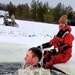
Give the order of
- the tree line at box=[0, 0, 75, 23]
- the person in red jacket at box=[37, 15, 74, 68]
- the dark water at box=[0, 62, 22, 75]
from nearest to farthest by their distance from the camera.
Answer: the dark water at box=[0, 62, 22, 75], the person in red jacket at box=[37, 15, 74, 68], the tree line at box=[0, 0, 75, 23]

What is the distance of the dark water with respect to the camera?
266 inches

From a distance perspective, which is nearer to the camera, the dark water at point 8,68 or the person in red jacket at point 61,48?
the dark water at point 8,68

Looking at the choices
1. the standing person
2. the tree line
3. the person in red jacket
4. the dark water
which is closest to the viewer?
the standing person

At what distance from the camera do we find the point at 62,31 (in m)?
8.20

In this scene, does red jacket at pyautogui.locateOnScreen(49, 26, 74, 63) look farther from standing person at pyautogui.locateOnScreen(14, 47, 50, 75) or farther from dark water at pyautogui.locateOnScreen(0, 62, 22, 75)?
standing person at pyautogui.locateOnScreen(14, 47, 50, 75)

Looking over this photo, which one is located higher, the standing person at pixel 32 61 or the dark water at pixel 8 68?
the standing person at pixel 32 61

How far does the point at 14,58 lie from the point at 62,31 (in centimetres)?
165

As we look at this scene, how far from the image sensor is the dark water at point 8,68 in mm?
6753

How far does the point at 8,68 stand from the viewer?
23.9ft

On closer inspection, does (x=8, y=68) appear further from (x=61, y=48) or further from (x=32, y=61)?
Result: (x=32, y=61)

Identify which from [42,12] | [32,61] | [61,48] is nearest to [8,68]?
[61,48]

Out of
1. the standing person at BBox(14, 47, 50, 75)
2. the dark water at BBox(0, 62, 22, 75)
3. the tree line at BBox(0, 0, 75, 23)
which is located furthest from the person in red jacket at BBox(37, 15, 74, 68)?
the tree line at BBox(0, 0, 75, 23)

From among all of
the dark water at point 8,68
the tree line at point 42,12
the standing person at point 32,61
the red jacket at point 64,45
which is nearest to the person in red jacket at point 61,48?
the red jacket at point 64,45

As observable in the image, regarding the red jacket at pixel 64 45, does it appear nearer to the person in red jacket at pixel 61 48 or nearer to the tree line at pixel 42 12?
the person in red jacket at pixel 61 48
